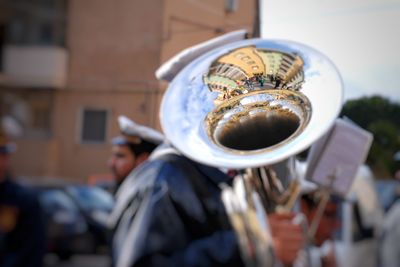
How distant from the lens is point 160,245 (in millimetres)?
1456

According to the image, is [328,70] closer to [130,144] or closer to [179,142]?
[179,142]

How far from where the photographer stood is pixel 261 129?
1.59 m

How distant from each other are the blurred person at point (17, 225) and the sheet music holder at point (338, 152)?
4.85 feet

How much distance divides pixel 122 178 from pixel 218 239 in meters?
0.86

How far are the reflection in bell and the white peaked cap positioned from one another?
0.69 feet

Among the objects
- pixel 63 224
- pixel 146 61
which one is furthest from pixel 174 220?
pixel 63 224

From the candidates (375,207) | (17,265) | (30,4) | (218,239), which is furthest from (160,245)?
(30,4)

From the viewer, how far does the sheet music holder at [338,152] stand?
1702 millimetres

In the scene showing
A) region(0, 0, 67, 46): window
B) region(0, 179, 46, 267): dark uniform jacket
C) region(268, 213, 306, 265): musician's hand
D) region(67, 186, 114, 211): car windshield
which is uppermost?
region(0, 0, 67, 46): window

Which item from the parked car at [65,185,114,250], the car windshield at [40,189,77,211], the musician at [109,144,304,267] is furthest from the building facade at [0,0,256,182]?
the car windshield at [40,189,77,211]

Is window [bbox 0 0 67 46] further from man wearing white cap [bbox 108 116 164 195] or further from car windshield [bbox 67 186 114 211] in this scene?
man wearing white cap [bbox 108 116 164 195]

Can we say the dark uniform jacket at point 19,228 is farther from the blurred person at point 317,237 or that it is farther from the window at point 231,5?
the window at point 231,5

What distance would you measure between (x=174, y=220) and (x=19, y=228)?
1.74 m

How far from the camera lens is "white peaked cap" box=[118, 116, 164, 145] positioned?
5.72ft
